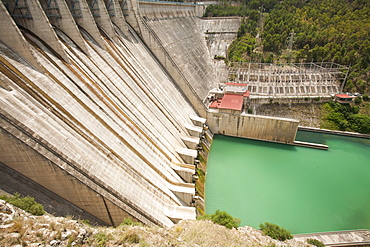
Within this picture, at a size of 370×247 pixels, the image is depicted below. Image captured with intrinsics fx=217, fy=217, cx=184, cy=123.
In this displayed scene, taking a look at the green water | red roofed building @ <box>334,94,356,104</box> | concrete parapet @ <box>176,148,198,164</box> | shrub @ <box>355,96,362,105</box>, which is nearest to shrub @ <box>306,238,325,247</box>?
the green water

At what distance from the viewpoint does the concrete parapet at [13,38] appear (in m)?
12.1

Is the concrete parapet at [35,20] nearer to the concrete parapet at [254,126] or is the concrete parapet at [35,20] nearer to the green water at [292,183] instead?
the green water at [292,183]

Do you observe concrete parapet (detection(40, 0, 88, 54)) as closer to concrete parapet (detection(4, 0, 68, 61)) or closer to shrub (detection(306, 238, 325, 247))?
concrete parapet (detection(4, 0, 68, 61))

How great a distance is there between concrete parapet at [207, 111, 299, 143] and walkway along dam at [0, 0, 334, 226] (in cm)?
12

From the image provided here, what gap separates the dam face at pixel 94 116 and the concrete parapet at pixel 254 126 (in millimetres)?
3426

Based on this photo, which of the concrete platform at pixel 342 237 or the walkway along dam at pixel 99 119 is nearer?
the walkway along dam at pixel 99 119

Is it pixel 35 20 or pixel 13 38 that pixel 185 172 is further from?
pixel 35 20

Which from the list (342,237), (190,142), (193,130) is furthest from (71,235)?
(342,237)

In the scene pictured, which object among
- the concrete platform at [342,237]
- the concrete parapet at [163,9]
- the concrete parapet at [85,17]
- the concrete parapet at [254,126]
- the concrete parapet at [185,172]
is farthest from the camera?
the concrete parapet at [163,9]

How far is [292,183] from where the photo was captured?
2095 cm

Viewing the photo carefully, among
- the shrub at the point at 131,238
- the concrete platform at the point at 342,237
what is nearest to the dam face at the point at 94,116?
the shrub at the point at 131,238

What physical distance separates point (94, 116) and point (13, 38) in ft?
20.4

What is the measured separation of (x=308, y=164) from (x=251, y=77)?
15.1 metres

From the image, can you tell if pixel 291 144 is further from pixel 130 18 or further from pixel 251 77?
pixel 130 18
